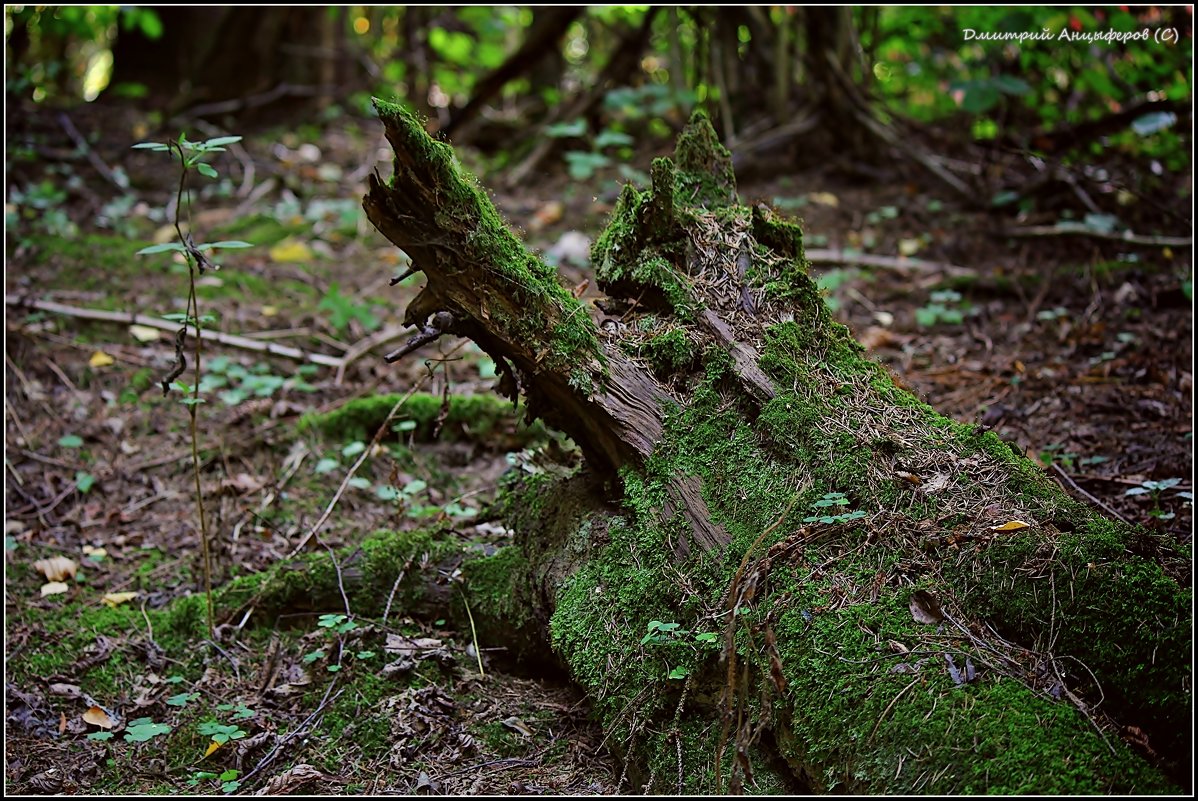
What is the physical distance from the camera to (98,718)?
9.68 feet

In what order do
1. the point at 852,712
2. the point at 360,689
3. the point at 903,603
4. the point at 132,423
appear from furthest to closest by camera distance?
the point at 132,423 < the point at 360,689 < the point at 903,603 < the point at 852,712

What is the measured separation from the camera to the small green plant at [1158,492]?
10.7ft

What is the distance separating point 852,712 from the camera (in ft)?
6.93

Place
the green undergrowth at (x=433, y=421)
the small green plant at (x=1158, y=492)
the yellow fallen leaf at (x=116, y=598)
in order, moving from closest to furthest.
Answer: the small green plant at (x=1158, y=492) < the yellow fallen leaf at (x=116, y=598) < the green undergrowth at (x=433, y=421)

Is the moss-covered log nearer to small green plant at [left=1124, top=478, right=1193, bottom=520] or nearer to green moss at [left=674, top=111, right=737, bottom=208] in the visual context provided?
green moss at [left=674, top=111, right=737, bottom=208]

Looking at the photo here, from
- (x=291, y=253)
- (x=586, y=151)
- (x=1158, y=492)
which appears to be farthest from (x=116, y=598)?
(x=586, y=151)

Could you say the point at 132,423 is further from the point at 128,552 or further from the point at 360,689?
the point at 360,689

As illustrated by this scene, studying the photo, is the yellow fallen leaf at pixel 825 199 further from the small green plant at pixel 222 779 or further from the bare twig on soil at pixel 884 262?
the small green plant at pixel 222 779

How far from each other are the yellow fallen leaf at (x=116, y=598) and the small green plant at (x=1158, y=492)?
4244mm

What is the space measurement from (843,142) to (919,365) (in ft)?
12.3

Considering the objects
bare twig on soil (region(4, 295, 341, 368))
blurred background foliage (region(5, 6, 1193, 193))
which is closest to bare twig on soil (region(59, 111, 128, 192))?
blurred background foliage (region(5, 6, 1193, 193))

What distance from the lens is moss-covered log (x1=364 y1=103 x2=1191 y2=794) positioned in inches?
80.4

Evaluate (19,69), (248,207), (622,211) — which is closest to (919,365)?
(622,211)

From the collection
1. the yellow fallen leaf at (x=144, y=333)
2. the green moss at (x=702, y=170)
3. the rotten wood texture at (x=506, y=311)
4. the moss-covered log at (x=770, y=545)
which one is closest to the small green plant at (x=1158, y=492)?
the moss-covered log at (x=770, y=545)
